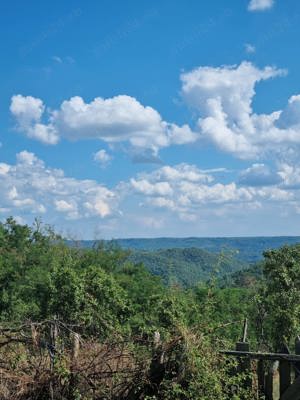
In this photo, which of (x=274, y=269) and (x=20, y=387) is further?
(x=274, y=269)

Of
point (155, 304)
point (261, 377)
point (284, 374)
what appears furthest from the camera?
point (155, 304)

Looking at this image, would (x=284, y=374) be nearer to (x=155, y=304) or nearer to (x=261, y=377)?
(x=261, y=377)

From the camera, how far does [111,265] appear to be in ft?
140

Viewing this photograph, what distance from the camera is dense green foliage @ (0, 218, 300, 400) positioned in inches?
270

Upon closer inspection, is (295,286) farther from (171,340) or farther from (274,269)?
(171,340)

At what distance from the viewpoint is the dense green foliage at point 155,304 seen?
687 cm

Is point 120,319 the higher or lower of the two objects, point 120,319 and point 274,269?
the lower

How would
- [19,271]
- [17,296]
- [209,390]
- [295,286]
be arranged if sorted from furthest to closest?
[19,271], [17,296], [295,286], [209,390]

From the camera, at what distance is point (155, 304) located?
66.1ft

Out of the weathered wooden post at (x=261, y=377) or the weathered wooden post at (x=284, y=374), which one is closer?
the weathered wooden post at (x=284, y=374)

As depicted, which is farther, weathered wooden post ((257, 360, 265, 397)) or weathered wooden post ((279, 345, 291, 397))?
weathered wooden post ((257, 360, 265, 397))

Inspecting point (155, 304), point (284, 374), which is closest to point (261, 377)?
point (284, 374)

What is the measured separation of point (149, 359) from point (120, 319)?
20042 millimetres

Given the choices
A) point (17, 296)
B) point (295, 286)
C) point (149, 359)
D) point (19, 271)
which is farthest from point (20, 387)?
point (19, 271)
